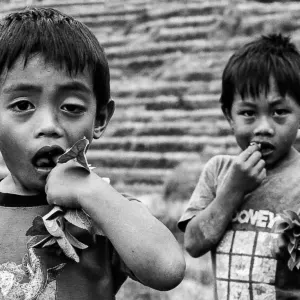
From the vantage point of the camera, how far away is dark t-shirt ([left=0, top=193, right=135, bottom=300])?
82.7 inches

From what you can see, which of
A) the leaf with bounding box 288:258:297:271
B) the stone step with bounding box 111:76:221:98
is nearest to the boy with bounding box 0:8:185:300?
the leaf with bounding box 288:258:297:271

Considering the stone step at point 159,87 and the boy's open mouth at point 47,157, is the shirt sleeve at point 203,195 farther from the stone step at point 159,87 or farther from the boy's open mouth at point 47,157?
the stone step at point 159,87

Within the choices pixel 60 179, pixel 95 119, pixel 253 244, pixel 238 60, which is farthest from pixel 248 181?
pixel 60 179

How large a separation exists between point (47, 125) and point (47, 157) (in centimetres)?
11

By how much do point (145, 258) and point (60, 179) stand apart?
333mm

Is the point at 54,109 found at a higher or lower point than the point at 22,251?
higher

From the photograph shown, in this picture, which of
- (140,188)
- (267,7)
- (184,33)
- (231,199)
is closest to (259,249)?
(231,199)

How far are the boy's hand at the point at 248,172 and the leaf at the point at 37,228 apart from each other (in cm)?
123

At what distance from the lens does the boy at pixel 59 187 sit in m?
2.02

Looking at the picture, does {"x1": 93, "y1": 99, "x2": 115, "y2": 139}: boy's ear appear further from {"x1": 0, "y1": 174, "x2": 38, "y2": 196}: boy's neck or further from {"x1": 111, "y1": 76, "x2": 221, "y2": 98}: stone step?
{"x1": 111, "y1": 76, "x2": 221, "y2": 98}: stone step

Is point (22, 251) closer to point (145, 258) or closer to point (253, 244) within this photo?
point (145, 258)

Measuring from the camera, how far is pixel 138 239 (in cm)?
200

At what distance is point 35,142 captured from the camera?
2.12 metres

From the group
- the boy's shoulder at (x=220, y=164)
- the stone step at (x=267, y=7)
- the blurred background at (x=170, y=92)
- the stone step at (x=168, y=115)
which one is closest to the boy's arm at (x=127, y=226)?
the boy's shoulder at (x=220, y=164)
